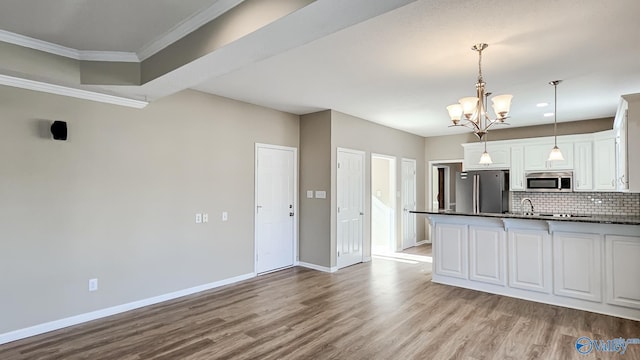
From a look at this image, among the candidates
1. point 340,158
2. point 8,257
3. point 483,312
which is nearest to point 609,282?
point 483,312

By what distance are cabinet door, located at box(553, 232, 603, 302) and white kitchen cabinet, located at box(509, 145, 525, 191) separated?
289cm

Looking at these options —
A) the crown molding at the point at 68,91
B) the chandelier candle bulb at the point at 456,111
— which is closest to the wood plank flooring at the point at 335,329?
the chandelier candle bulb at the point at 456,111

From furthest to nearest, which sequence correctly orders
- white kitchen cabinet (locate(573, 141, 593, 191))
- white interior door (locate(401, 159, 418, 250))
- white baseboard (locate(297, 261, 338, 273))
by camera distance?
white interior door (locate(401, 159, 418, 250)) → white kitchen cabinet (locate(573, 141, 593, 191)) → white baseboard (locate(297, 261, 338, 273))

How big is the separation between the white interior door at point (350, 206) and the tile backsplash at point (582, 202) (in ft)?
10.8

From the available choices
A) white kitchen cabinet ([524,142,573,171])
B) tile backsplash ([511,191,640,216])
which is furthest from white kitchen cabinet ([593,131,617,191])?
tile backsplash ([511,191,640,216])

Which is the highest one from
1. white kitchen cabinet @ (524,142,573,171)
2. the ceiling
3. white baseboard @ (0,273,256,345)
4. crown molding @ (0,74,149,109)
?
the ceiling

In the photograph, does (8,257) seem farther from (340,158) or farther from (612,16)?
(612,16)

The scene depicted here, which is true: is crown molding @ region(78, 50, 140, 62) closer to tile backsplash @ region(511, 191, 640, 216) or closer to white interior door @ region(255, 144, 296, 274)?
white interior door @ region(255, 144, 296, 274)

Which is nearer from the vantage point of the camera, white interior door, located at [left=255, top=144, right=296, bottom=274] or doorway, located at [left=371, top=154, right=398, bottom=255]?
Answer: white interior door, located at [left=255, top=144, right=296, bottom=274]

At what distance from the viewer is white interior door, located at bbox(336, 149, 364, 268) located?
18.5 ft

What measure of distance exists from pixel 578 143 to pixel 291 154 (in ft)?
16.3

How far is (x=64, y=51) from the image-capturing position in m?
3.13

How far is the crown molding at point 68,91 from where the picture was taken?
10.1 ft

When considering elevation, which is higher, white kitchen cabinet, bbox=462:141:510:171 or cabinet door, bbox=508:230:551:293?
white kitchen cabinet, bbox=462:141:510:171
